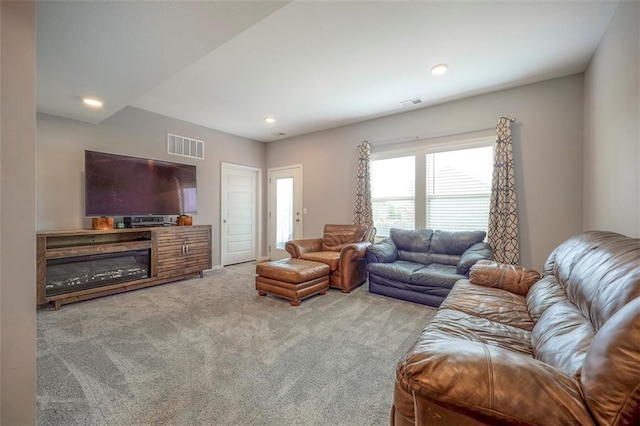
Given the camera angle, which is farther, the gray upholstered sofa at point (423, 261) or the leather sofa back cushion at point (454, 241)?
the leather sofa back cushion at point (454, 241)

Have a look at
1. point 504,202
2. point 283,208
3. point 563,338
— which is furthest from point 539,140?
point 283,208

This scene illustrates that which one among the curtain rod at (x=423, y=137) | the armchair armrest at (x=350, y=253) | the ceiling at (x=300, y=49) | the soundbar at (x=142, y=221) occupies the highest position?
the ceiling at (x=300, y=49)

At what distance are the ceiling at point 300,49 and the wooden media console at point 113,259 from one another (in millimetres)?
1615

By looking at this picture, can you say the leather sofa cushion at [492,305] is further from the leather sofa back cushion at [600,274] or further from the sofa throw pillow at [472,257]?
the sofa throw pillow at [472,257]

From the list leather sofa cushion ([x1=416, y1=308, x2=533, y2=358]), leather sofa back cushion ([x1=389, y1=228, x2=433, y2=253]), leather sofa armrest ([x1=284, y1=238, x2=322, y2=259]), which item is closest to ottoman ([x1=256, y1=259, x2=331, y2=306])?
leather sofa armrest ([x1=284, y1=238, x2=322, y2=259])

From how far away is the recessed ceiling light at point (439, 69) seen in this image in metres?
2.85

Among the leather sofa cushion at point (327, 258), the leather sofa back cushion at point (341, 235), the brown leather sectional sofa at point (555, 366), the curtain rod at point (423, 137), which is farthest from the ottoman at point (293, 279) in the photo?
the curtain rod at point (423, 137)

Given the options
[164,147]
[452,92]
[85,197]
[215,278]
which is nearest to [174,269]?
[215,278]

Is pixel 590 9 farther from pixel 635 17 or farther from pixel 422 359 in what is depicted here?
pixel 422 359

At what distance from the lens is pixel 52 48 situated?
210 centimetres

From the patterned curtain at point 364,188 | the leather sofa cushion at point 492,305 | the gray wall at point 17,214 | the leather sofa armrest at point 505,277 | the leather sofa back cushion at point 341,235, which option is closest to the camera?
the gray wall at point 17,214

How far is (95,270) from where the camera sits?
3.29 m

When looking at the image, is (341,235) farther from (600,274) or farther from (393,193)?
(600,274)

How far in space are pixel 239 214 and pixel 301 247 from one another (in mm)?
2110
